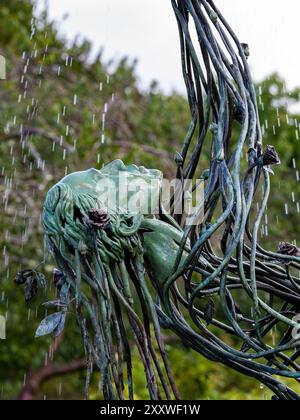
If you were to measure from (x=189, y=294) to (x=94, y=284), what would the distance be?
0.20 metres

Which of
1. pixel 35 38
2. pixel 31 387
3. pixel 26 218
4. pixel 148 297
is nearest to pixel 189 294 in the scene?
pixel 148 297

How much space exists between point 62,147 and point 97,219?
12.1 ft

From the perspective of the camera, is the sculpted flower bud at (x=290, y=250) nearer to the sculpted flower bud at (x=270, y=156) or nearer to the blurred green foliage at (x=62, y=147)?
the sculpted flower bud at (x=270, y=156)

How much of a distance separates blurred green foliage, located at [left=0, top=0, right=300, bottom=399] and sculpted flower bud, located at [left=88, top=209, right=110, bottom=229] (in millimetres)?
2790

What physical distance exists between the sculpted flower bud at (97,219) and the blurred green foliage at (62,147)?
2790 mm

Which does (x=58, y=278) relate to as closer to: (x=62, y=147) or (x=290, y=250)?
(x=290, y=250)

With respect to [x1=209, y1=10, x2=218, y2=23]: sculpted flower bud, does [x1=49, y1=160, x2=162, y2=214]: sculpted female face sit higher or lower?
lower

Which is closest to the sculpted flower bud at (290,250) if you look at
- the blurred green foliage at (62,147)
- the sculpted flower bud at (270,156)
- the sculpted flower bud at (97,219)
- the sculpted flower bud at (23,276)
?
the sculpted flower bud at (270,156)

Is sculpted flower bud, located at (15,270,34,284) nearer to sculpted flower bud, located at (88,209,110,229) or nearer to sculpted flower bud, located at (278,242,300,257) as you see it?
sculpted flower bud, located at (88,209,110,229)

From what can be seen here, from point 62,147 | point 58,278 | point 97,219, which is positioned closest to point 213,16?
point 97,219

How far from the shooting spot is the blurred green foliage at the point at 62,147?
4809mm

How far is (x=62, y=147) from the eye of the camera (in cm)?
494

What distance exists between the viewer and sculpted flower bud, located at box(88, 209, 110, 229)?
1.31 meters

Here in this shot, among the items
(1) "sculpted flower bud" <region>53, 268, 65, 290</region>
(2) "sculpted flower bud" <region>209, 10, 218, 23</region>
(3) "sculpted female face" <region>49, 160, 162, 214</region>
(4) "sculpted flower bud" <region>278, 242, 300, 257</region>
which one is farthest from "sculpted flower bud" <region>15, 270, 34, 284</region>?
(2) "sculpted flower bud" <region>209, 10, 218, 23</region>
